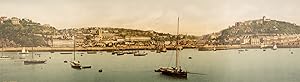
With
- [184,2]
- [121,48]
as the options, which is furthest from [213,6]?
[121,48]

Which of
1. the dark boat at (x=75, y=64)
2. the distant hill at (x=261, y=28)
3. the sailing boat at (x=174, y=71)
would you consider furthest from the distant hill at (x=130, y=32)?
the distant hill at (x=261, y=28)

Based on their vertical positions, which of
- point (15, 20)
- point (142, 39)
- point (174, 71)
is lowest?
point (174, 71)

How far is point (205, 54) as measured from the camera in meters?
3.93

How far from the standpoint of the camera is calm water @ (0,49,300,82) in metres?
3.73

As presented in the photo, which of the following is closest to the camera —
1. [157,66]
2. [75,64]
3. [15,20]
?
[15,20]

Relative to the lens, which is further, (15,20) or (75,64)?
(75,64)

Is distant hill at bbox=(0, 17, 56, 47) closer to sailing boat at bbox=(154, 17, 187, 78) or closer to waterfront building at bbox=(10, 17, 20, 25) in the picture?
waterfront building at bbox=(10, 17, 20, 25)

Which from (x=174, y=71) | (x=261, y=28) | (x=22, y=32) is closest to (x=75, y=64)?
(x=22, y=32)

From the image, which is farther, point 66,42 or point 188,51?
point 188,51

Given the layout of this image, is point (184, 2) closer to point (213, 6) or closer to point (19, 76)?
point (213, 6)

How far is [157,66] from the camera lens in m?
3.89

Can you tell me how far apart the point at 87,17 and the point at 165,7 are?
0.64 metres

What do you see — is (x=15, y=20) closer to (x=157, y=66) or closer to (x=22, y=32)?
(x=22, y=32)

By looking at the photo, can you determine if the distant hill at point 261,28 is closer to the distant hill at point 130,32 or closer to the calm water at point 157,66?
the calm water at point 157,66
